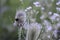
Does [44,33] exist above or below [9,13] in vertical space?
below

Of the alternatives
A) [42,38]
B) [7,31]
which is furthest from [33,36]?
[7,31]

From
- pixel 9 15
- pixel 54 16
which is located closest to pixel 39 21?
pixel 54 16

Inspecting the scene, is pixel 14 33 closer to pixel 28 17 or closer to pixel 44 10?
pixel 28 17

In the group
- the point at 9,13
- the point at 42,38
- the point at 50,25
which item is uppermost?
the point at 9,13

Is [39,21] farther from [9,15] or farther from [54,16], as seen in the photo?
[9,15]

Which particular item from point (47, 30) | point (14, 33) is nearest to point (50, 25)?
point (47, 30)

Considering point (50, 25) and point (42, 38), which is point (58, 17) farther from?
point (42, 38)

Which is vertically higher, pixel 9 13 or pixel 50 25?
pixel 9 13

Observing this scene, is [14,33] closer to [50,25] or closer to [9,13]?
[9,13]
